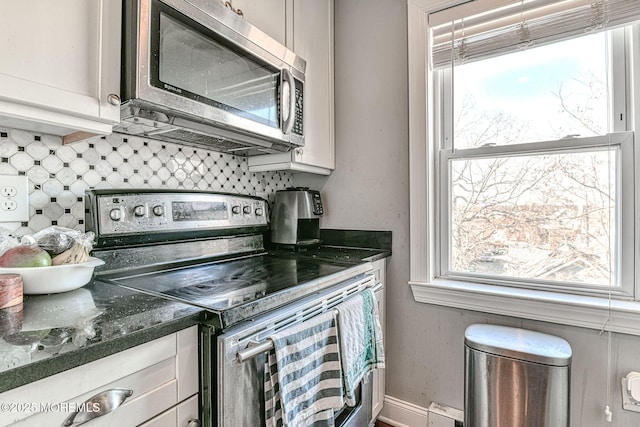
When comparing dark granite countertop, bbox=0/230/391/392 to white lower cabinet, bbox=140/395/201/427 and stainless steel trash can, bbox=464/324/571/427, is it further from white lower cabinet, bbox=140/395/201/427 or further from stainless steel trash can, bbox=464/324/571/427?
stainless steel trash can, bbox=464/324/571/427

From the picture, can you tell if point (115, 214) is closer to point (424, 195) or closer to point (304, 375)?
point (304, 375)

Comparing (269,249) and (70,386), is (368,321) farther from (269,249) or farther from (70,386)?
(70,386)

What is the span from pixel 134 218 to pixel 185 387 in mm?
656

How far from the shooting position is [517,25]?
143 centimetres

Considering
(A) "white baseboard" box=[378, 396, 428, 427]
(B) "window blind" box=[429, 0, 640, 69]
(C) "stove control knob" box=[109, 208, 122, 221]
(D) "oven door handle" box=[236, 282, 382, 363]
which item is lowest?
(A) "white baseboard" box=[378, 396, 428, 427]

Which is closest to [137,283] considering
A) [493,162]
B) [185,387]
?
[185,387]

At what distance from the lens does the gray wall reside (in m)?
1.58

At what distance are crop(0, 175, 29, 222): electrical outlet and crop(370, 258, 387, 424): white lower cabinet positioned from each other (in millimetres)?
1352

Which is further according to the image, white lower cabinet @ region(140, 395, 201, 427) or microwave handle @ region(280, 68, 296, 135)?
microwave handle @ region(280, 68, 296, 135)

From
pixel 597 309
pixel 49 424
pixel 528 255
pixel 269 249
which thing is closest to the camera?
pixel 49 424

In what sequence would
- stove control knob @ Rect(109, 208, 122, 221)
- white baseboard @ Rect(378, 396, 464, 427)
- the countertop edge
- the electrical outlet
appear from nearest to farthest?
the countertop edge
the electrical outlet
stove control knob @ Rect(109, 208, 122, 221)
white baseboard @ Rect(378, 396, 464, 427)

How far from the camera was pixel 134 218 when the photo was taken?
3.67ft

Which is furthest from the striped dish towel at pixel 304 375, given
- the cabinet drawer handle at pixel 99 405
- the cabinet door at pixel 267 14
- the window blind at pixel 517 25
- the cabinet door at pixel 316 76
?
the window blind at pixel 517 25

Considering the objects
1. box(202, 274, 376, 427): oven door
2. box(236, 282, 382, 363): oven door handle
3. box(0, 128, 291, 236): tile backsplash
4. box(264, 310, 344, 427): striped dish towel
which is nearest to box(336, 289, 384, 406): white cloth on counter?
box(264, 310, 344, 427): striped dish towel
